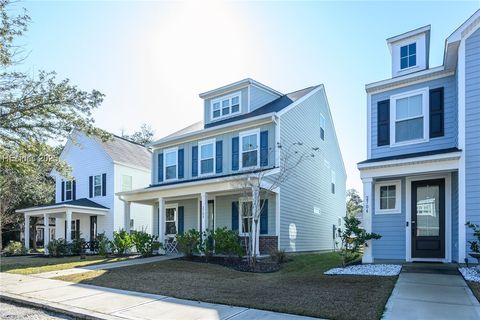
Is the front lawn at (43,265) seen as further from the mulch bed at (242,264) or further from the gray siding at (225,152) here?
the gray siding at (225,152)

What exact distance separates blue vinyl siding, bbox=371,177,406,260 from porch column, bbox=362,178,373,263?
589mm

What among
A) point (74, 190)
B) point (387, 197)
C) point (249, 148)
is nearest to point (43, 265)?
point (249, 148)

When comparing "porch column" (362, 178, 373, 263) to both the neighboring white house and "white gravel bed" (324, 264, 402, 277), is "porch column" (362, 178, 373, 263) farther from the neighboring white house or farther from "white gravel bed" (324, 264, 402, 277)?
the neighboring white house

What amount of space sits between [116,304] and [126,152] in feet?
60.2

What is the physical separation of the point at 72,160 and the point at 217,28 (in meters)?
16.9

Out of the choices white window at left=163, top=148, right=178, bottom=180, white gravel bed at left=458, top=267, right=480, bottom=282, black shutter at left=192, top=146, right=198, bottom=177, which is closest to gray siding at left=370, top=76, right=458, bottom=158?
white gravel bed at left=458, top=267, right=480, bottom=282

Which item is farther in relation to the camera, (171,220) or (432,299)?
(171,220)

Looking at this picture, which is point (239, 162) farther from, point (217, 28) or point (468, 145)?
point (468, 145)

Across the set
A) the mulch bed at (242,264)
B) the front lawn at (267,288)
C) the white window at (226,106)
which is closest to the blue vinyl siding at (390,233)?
the front lawn at (267,288)

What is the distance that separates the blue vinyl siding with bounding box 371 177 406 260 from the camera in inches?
435

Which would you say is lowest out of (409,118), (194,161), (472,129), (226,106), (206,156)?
(194,161)

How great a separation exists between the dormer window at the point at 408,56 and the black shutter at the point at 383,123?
1541 mm

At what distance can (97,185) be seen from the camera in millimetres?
22906

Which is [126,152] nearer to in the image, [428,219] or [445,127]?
[428,219]
